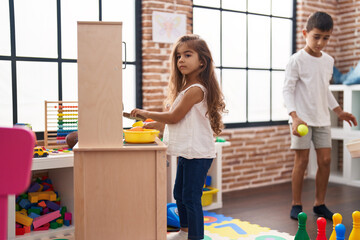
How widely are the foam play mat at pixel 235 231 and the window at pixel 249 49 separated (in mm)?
1293

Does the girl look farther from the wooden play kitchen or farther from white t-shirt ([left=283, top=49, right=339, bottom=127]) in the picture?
white t-shirt ([left=283, top=49, right=339, bottom=127])

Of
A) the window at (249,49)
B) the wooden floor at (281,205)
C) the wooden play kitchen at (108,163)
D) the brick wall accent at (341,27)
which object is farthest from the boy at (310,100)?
the brick wall accent at (341,27)

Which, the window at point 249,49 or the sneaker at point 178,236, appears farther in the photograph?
the window at point 249,49

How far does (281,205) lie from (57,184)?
1792 mm

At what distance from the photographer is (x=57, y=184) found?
10.0 ft

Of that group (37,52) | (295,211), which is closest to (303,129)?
(295,211)

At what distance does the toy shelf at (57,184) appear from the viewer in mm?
2615

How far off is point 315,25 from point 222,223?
1519 millimetres

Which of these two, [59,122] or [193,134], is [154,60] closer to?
[59,122]

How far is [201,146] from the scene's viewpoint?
7.73 feet

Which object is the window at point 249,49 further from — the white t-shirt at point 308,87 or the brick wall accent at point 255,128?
the white t-shirt at point 308,87

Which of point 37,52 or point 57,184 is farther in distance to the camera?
point 37,52

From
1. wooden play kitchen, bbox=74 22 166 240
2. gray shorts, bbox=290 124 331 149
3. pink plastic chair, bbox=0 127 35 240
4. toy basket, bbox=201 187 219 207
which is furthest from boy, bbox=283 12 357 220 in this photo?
pink plastic chair, bbox=0 127 35 240

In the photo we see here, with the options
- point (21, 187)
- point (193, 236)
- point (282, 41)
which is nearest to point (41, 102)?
point (193, 236)
